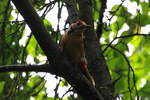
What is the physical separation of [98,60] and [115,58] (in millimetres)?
639

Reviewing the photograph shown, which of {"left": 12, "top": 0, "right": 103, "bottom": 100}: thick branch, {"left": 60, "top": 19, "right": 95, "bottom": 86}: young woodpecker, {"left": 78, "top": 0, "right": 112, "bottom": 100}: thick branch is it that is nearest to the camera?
{"left": 12, "top": 0, "right": 103, "bottom": 100}: thick branch

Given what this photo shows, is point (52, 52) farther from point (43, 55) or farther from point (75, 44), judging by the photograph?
point (43, 55)

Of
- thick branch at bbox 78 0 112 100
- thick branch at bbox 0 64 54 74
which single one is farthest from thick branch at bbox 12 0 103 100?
thick branch at bbox 78 0 112 100

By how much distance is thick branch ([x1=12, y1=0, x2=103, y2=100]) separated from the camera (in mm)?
1879

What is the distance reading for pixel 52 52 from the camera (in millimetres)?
1978

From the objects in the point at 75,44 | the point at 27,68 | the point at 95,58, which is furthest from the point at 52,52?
the point at 95,58

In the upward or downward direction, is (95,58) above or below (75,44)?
below

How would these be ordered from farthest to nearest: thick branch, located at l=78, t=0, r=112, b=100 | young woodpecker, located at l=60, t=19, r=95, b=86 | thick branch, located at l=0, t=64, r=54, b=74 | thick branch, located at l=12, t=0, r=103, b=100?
thick branch, located at l=78, t=0, r=112, b=100
young woodpecker, located at l=60, t=19, r=95, b=86
thick branch, located at l=0, t=64, r=54, b=74
thick branch, located at l=12, t=0, r=103, b=100

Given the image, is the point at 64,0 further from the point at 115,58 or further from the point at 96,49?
the point at 115,58

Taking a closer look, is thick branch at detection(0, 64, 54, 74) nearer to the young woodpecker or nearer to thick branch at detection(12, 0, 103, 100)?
thick branch at detection(12, 0, 103, 100)

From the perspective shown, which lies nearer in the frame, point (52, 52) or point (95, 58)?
point (52, 52)

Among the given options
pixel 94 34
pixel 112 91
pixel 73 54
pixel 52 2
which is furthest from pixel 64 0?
pixel 112 91

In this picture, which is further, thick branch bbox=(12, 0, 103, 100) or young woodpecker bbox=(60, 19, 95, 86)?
young woodpecker bbox=(60, 19, 95, 86)

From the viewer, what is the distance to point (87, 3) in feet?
9.78
